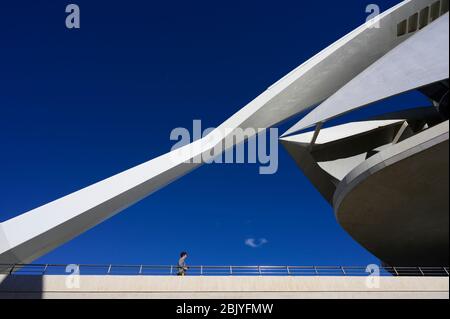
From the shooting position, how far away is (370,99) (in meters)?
10.6

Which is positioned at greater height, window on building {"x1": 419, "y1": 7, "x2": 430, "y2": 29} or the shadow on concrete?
window on building {"x1": 419, "y1": 7, "x2": 430, "y2": 29}

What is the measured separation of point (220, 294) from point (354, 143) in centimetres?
1125

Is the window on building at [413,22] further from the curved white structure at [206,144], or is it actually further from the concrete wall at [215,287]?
the concrete wall at [215,287]

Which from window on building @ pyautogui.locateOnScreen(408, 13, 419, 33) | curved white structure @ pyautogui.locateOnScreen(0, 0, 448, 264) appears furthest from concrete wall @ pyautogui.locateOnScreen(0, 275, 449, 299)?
window on building @ pyautogui.locateOnScreen(408, 13, 419, 33)

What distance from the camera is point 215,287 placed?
372 inches

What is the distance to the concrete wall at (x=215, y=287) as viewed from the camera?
908 centimetres

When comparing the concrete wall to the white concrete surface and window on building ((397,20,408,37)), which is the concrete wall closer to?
the white concrete surface

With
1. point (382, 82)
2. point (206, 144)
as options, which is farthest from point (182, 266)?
point (382, 82)

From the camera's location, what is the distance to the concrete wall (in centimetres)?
908

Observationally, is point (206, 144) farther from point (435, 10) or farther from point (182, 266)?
point (435, 10)

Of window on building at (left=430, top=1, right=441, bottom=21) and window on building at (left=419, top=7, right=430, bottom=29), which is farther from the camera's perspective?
window on building at (left=419, top=7, right=430, bottom=29)

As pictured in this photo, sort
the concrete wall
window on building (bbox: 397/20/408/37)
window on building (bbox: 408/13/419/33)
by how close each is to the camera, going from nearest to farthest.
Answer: the concrete wall, window on building (bbox: 408/13/419/33), window on building (bbox: 397/20/408/37)
